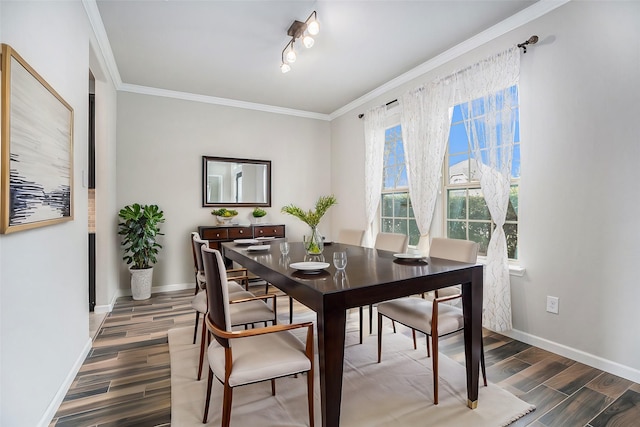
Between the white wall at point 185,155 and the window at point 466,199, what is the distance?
8.41ft

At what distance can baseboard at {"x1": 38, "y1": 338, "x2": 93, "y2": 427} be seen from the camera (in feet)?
5.44

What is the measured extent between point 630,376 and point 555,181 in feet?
4.59

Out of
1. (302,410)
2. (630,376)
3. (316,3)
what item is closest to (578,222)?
(630,376)

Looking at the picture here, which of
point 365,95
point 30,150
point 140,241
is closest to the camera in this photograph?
point 30,150

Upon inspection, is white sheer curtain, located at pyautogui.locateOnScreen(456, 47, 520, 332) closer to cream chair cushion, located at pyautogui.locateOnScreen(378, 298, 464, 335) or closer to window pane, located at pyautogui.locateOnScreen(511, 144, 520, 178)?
window pane, located at pyautogui.locateOnScreen(511, 144, 520, 178)

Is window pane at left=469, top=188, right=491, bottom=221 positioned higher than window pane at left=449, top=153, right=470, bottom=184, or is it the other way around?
window pane at left=449, top=153, right=470, bottom=184

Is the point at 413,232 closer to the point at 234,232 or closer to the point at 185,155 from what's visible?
the point at 234,232

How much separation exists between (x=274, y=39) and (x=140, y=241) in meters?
2.79

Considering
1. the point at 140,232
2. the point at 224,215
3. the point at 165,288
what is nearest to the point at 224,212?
the point at 224,215

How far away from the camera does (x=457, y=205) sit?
3.44 meters

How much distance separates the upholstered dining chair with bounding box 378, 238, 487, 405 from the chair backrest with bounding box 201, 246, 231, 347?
116cm

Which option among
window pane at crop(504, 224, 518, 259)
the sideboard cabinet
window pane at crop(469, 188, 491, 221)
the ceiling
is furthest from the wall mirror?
window pane at crop(504, 224, 518, 259)

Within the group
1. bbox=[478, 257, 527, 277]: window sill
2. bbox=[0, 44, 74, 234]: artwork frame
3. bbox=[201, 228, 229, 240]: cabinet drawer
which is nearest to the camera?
bbox=[0, 44, 74, 234]: artwork frame

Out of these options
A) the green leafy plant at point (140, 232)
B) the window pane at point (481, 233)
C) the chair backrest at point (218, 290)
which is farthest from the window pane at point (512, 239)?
the green leafy plant at point (140, 232)
